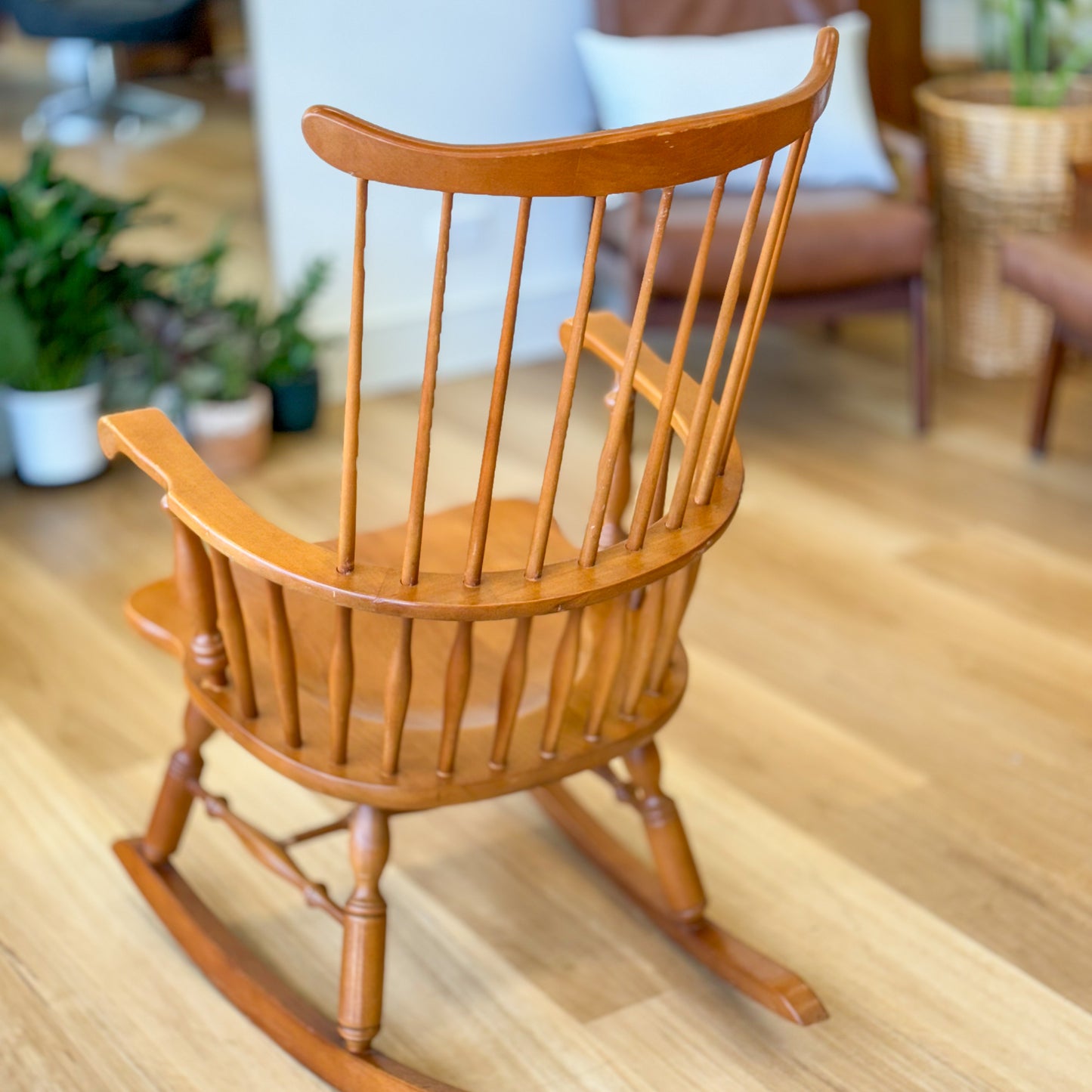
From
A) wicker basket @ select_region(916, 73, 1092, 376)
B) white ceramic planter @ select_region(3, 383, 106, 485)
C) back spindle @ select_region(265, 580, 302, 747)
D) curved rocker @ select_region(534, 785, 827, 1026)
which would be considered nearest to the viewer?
back spindle @ select_region(265, 580, 302, 747)

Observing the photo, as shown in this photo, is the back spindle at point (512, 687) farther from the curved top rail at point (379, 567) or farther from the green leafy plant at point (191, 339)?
the green leafy plant at point (191, 339)

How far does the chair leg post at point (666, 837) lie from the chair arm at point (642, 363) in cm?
36

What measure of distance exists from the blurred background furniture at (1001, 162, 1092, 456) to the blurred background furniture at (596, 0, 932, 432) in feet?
0.74

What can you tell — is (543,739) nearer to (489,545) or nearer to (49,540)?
(489,545)

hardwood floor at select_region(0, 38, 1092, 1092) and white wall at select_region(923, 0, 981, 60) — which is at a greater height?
white wall at select_region(923, 0, 981, 60)

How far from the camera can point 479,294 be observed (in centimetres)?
344

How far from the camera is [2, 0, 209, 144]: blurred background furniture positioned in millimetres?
2807

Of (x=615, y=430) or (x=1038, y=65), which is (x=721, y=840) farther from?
(x=1038, y=65)

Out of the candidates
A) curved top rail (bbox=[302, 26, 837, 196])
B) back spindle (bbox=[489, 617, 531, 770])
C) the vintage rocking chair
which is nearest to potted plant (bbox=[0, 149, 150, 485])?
the vintage rocking chair

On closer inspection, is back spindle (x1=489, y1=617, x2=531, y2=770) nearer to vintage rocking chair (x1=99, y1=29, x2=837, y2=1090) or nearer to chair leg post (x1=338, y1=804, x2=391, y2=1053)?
vintage rocking chair (x1=99, y1=29, x2=837, y2=1090)

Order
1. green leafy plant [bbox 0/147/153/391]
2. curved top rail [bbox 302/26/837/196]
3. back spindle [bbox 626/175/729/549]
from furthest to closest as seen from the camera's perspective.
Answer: green leafy plant [bbox 0/147/153/391], back spindle [bbox 626/175/729/549], curved top rail [bbox 302/26/837/196]

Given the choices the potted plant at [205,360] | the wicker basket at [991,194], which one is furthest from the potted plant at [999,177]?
the potted plant at [205,360]

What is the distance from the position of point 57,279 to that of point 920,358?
1752 millimetres

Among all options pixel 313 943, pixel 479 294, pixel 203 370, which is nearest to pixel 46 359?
pixel 203 370
